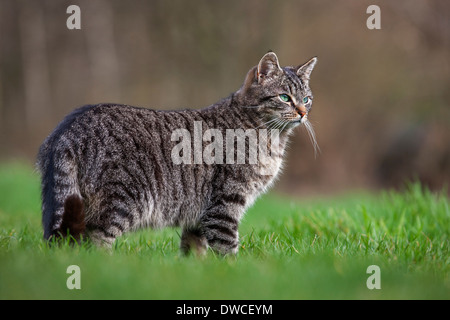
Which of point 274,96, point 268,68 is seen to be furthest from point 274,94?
point 268,68

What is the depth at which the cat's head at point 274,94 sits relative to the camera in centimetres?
427

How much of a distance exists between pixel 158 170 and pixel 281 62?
697 centimetres

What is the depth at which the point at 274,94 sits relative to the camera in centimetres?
428

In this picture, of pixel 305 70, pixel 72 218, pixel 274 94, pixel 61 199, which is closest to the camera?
pixel 72 218

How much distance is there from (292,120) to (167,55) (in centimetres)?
770

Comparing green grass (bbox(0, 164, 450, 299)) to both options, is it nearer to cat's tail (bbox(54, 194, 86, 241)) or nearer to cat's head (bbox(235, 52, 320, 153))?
cat's tail (bbox(54, 194, 86, 241))

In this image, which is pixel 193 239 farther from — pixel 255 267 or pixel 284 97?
pixel 284 97

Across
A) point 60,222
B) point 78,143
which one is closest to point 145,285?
point 60,222

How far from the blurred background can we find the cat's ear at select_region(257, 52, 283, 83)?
610 centimetres

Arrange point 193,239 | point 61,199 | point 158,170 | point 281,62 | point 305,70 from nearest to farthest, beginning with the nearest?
point 61,199 → point 158,170 → point 193,239 → point 305,70 → point 281,62

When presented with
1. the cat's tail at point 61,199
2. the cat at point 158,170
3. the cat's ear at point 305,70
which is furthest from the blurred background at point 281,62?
the cat's tail at point 61,199

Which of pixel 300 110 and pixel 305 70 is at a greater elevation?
pixel 305 70

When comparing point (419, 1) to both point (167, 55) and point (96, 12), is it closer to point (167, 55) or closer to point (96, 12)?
point (167, 55)

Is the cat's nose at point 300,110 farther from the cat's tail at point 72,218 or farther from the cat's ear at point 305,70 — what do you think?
the cat's tail at point 72,218
